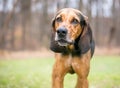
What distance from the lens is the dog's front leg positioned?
302 inches

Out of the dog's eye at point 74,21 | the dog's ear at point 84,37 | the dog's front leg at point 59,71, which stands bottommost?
the dog's front leg at point 59,71

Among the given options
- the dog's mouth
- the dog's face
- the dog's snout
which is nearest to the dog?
the dog's face

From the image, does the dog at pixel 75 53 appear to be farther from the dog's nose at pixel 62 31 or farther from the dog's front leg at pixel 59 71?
the dog's nose at pixel 62 31

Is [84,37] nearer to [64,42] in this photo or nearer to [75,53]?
[75,53]

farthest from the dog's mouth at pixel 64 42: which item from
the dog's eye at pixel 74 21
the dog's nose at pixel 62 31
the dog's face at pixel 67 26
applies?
the dog's eye at pixel 74 21

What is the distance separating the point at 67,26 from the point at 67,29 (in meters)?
0.08

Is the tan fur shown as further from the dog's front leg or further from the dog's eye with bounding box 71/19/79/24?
the dog's eye with bounding box 71/19/79/24

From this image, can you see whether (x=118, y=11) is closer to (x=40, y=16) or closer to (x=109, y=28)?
(x=109, y=28)

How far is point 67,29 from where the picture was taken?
7023 millimetres

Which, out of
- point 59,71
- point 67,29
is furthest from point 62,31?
point 59,71

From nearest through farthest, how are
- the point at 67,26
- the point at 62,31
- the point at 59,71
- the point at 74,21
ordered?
1. the point at 62,31
2. the point at 67,26
3. the point at 74,21
4. the point at 59,71

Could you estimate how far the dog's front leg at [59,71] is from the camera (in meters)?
7.67

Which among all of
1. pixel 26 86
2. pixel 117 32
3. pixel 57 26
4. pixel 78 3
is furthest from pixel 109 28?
pixel 57 26

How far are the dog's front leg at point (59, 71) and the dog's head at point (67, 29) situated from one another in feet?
0.62
